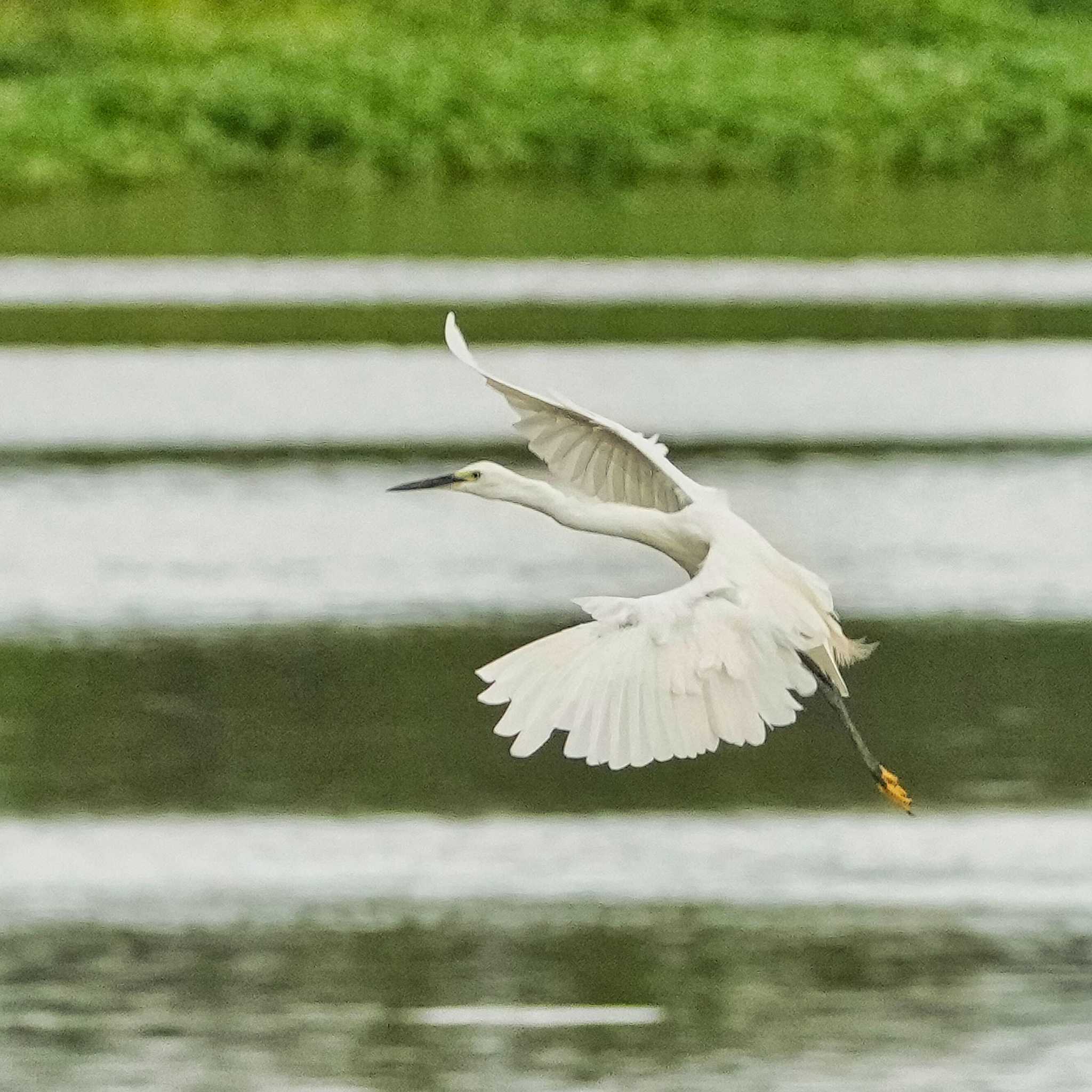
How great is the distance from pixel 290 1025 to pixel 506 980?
402mm

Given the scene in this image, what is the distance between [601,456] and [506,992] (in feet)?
2.97

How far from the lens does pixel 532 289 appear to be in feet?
46.1

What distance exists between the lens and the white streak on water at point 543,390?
421 inches

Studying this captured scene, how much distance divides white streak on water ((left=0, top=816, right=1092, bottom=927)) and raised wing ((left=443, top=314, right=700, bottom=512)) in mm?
1155

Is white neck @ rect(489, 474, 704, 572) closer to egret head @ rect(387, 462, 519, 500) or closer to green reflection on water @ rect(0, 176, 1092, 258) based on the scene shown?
egret head @ rect(387, 462, 519, 500)

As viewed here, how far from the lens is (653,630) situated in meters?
3.79

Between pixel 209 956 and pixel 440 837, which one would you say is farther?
pixel 440 837

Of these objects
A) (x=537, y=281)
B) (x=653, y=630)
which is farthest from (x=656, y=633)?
(x=537, y=281)

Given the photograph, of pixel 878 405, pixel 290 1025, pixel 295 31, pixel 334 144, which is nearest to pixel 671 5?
pixel 295 31

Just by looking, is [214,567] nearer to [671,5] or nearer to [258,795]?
[258,795]

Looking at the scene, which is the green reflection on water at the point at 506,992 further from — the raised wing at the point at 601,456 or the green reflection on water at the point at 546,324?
the green reflection on water at the point at 546,324

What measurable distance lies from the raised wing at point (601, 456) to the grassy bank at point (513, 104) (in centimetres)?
1393

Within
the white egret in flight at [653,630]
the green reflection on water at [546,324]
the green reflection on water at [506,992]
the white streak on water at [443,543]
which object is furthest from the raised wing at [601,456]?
the green reflection on water at [546,324]

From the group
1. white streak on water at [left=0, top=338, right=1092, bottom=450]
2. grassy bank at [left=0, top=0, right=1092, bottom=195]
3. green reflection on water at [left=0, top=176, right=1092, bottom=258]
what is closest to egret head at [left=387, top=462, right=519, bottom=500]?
white streak on water at [left=0, top=338, right=1092, bottom=450]
